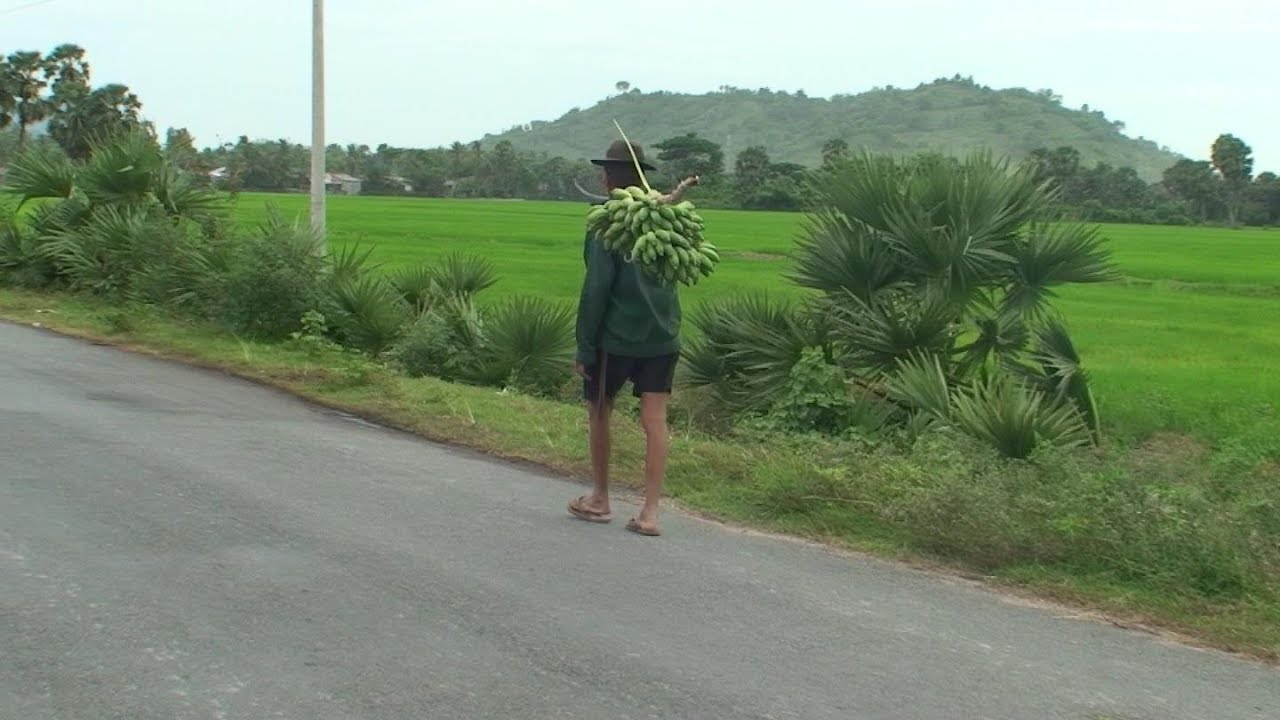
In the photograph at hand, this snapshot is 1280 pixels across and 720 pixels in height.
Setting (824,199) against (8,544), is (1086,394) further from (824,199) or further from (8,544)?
(8,544)

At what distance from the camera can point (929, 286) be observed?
424 inches

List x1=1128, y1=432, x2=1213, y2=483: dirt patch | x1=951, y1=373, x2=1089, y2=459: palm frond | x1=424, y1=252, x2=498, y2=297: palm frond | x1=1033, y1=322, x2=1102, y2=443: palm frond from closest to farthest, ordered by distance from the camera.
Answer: x1=951, y1=373, x2=1089, y2=459: palm frond < x1=1128, y1=432, x2=1213, y2=483: dirt patch < x1=1033, y1=322, x2=1102, y2=443: palm frond < x1=424, y1=252, x2=498, y2=297: palm frond

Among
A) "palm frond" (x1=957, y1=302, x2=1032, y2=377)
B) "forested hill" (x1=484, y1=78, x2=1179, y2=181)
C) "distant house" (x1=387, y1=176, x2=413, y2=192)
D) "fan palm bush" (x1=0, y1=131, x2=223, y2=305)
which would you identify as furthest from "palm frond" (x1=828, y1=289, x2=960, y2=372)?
"distant house" (x1=387, y1=176, x2=413, y2=192)

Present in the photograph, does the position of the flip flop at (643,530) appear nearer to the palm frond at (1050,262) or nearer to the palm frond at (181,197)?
the palm frond at (1050,262)

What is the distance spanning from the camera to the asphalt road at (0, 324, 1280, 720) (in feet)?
14.3

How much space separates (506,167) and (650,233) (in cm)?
7978

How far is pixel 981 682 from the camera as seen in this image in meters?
4.64

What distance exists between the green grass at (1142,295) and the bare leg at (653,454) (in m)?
4.90

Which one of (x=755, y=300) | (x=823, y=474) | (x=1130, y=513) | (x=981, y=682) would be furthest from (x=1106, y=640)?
(x=755, y=300)

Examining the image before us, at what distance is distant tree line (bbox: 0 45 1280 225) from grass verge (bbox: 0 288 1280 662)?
1754 mm

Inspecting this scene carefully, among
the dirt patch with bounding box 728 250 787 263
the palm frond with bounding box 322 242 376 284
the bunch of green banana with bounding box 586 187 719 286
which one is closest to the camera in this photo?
the bunch of green banana with bounding box 586 187 719 286

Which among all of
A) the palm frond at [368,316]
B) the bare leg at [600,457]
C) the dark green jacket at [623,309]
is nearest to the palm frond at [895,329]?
the bare leg at [600,457]

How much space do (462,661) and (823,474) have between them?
3.10 m

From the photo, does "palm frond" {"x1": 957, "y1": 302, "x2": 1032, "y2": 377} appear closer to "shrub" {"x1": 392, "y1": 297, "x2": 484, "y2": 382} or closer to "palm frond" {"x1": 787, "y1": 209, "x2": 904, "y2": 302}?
"palm frond" {"x1": 787, "y1": 209, "x2": 904, "y2": 302}
